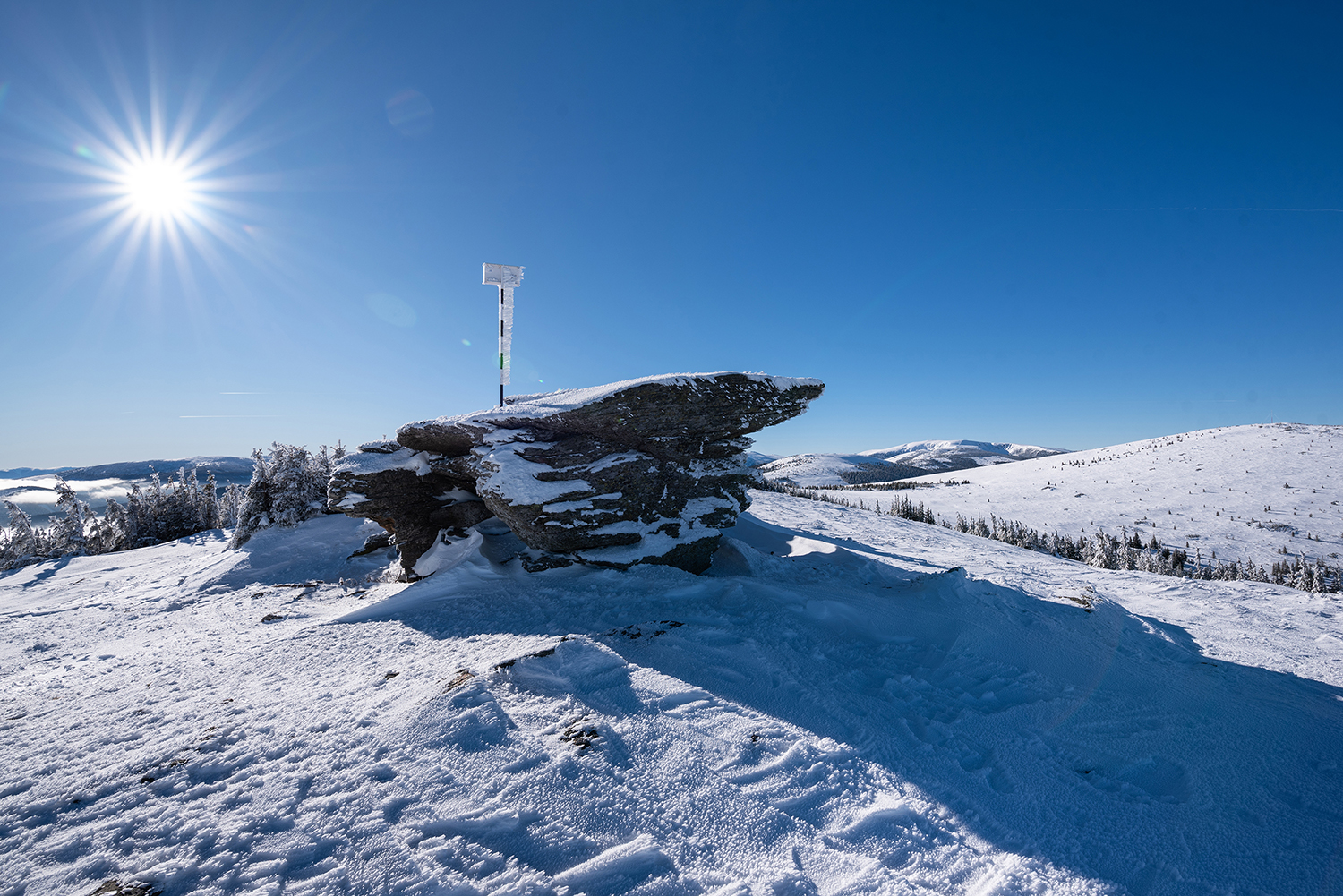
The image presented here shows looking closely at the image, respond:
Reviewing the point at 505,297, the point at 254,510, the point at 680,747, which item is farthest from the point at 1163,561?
the point at 254,510

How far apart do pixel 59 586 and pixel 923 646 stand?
54.4 feet

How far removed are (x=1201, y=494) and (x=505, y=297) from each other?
31.4 meters

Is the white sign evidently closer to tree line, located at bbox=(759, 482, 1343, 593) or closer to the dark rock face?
the dark rock face

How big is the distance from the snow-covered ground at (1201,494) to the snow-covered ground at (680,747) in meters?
16.1

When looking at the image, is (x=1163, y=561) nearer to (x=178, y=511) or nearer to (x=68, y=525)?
(x=178, y=511)

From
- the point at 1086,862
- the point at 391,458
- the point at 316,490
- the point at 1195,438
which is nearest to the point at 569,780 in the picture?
the point at 1086,862

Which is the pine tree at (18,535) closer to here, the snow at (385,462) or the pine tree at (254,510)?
the pine tree at (254,510)

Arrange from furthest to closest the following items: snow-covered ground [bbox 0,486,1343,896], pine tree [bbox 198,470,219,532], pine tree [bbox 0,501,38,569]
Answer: pine tree [bbox 198,470,219,532] → pine tree [bbox 0,501,38,569] → snow-covered ground [bbox 0,486,1343,896]

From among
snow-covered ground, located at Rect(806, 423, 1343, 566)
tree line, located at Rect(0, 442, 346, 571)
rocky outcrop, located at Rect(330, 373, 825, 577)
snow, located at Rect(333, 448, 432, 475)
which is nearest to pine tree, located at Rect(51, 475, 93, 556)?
tree line, located at Rect(0, 442, 346, 571)

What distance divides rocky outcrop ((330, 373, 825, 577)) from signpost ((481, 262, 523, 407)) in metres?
1.55

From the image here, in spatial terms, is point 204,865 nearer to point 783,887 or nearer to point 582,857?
point 582,857

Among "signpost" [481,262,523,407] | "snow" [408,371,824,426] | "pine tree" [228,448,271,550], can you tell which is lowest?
"pine tree" [228,448,271,550]

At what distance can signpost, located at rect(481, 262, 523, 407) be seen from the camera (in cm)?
975

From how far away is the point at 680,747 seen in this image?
10.6 feet
